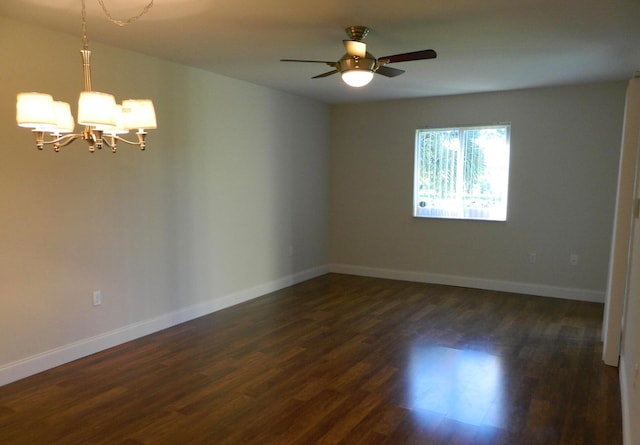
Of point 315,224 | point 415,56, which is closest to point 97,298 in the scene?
point 415,56

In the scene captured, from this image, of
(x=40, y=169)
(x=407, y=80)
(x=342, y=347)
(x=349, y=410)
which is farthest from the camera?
(x=407, y=80)

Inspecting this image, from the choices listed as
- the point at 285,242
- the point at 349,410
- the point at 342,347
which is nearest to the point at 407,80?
the point at 285,242

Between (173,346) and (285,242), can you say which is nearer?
(173,346)

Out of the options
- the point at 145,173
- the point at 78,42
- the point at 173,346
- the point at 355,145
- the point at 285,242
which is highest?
the point at 78,42

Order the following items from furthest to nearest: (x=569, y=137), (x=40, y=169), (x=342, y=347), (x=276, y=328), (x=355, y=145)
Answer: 1. (x=355, y=145)
2. (x=569, y=137)
3. (x=276, y=328)
4. (x=342, y=347)
5. (x=40, y=169)

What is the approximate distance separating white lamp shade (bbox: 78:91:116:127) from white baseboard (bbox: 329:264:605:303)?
4.97 meters

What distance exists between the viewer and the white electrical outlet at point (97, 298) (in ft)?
12.2

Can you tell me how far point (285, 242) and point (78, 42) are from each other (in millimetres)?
3300

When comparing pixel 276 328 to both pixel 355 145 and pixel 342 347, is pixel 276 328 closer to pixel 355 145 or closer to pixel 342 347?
pixel 342 347

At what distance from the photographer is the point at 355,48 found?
3.25 m

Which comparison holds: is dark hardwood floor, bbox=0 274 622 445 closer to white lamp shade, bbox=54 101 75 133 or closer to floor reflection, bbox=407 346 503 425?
floor reflection, bbox=407 346 503 425

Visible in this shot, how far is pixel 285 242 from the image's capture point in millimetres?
5996

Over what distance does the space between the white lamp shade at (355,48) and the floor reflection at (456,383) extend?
2352 mm

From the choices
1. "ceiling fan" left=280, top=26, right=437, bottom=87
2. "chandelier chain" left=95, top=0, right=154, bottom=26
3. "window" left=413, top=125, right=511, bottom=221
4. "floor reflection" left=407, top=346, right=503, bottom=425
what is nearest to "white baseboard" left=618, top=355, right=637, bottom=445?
"floor reflection" left=407, top=346, right=503, bottom=425
